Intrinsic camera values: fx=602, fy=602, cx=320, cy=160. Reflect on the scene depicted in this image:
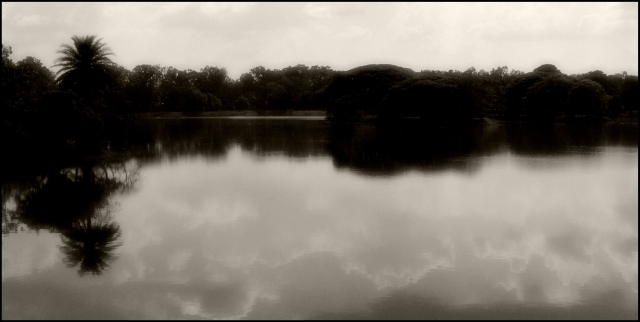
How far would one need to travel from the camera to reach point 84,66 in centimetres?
3319

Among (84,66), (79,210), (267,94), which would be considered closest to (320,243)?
(79,210)

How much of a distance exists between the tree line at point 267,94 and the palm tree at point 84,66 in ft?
0.18

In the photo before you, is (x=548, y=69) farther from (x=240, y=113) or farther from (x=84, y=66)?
(x=84, y=66)

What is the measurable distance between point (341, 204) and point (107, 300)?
378 inches

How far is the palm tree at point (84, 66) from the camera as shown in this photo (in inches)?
1286

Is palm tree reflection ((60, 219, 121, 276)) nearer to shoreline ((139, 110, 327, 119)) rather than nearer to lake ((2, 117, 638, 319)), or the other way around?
lake ((2, 117, 638, 319))

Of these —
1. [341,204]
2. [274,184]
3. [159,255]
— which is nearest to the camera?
[159,255]

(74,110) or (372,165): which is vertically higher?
(74,110)

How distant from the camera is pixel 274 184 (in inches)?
909

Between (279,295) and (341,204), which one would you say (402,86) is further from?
(279,295)

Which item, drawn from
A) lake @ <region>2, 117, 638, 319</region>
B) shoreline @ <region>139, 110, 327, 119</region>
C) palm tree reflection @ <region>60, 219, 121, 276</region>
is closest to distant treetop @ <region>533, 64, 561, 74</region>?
shoreline @ <region>139, 110, 327, 119</region>

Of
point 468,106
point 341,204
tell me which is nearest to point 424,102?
point 468,106

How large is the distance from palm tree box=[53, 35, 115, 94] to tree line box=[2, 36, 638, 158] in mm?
54

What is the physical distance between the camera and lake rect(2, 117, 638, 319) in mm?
10258
